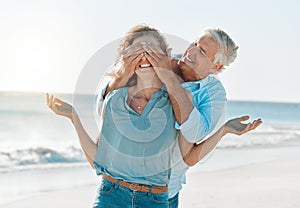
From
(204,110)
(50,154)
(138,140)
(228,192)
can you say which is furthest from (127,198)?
(50,154)

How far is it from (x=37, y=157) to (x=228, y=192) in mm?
4432

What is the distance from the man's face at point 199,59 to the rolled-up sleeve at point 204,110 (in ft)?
0.16

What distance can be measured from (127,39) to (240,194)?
5.00 m

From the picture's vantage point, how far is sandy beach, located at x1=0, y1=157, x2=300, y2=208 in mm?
6176

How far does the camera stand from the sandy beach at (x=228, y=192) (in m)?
6.18

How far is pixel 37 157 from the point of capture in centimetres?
1017

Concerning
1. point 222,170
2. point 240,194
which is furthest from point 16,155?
point 240,194

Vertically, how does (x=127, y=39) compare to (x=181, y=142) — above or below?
above

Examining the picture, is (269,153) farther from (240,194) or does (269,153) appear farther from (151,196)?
(151,196)

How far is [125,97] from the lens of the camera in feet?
7.66

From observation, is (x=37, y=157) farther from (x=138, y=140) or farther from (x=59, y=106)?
(x=138, y=140)

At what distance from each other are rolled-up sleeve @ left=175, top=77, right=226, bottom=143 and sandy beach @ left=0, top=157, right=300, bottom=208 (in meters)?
3.94

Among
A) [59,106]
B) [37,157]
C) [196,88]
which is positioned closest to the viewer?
[196,88]

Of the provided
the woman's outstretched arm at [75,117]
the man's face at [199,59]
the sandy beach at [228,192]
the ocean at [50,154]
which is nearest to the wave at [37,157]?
the ocean at [50,154]
